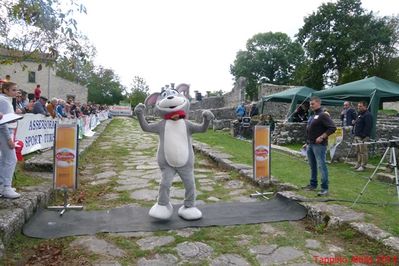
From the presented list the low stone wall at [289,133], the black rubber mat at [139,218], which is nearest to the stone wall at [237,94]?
the low stone wall at [289,133]

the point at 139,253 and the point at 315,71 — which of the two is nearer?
the point at 139,253

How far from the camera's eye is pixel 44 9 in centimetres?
514

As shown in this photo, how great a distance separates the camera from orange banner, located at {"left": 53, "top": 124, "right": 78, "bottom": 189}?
5047 mm

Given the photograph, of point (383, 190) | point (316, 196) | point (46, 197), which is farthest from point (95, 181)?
point (383, 190)

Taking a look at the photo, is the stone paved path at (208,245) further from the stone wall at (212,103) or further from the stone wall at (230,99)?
the stone wall at (212,103)

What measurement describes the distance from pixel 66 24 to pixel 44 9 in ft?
1.69

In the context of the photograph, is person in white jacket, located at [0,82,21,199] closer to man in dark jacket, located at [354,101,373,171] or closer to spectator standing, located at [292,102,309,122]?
man in dark jacket, located at [354,101,373,171]

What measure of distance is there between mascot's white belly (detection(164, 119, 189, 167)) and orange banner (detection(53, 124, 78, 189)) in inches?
56.9

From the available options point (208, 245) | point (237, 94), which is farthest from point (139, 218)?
point (237, 94)

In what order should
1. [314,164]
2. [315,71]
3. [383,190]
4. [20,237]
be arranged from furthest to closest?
[315,71], [383,190], [314,164], [20,237]

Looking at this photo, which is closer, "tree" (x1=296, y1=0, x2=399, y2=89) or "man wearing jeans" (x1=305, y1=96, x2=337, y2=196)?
"man wearing jeans" (x1=305, y1=96, x2=337, y2=196)

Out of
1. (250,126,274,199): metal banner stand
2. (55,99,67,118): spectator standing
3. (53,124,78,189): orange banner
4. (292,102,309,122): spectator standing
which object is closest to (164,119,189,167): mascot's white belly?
(53,124,78,189): orange banner

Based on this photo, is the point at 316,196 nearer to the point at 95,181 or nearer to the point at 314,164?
the point at 314,164

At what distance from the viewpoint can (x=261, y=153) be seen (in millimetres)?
6102
